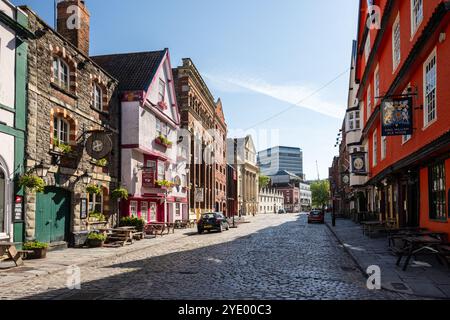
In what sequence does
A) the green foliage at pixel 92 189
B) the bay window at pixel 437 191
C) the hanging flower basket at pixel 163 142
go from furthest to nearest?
the hanging flower basket at pixel 163 142
the green foliage at pixel 92 189
the bay window at pixel 437 191

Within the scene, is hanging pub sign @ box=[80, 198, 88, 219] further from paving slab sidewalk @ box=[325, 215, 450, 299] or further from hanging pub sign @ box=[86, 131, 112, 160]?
paving slab sidewalk @ box=[325, 215, 450, 299]

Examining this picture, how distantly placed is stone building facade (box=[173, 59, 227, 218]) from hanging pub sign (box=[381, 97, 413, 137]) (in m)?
24.0

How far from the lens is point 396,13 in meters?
18.4

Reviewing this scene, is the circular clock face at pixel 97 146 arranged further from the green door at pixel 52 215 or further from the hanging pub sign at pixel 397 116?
the hanging pub sign at pixel 397 116

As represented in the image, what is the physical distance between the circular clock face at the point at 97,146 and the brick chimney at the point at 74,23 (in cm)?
552

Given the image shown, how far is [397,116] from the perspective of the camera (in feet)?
46.6

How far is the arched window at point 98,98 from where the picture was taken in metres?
21.0

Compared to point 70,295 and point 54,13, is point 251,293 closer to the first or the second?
point 70,295

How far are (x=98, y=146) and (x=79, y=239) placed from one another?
4091 millimetres

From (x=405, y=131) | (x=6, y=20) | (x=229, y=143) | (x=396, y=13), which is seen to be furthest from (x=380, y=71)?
(x=229, y=143)

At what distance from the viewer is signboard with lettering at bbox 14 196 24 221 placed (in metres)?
13.9

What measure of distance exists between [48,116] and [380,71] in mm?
16883

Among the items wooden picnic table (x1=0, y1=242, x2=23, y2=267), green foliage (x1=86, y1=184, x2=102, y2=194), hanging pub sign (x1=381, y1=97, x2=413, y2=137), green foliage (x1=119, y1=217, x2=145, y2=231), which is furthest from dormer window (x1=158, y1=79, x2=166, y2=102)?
wooden picnic table (x1=0, y1=242, x2=23, y2=267)

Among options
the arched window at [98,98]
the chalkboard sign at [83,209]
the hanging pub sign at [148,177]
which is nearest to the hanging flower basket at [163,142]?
the hanging pub sign at [148,177]
